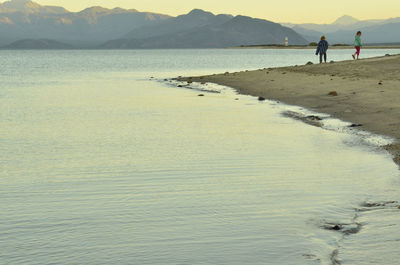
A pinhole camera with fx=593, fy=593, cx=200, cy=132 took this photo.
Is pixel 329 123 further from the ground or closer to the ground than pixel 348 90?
closer to the ground

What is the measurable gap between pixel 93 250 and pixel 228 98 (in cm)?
2415

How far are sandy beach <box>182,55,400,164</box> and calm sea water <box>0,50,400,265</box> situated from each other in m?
2.56

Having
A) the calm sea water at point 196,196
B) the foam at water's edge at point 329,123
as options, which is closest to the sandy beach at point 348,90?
the foam at water's edge at point 329,123

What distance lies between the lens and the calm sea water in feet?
24.9

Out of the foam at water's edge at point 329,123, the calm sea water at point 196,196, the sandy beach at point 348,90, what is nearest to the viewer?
the calm sea water at point 196,196

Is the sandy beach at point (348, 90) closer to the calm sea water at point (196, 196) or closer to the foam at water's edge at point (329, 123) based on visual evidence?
the foam at water's edge at point (329, 123)

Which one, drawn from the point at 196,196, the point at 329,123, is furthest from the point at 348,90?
the point at 196,196

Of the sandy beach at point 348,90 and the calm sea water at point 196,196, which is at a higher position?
the sandy beach at point 348,90

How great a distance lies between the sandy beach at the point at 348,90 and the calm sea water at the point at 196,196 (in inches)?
101

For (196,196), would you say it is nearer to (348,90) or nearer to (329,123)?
(329,123)

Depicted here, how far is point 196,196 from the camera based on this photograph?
10.4 metres

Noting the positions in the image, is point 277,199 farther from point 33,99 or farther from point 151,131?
point 33,99

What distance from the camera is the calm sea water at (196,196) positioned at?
7.60m

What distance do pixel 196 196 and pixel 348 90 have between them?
19.8m
